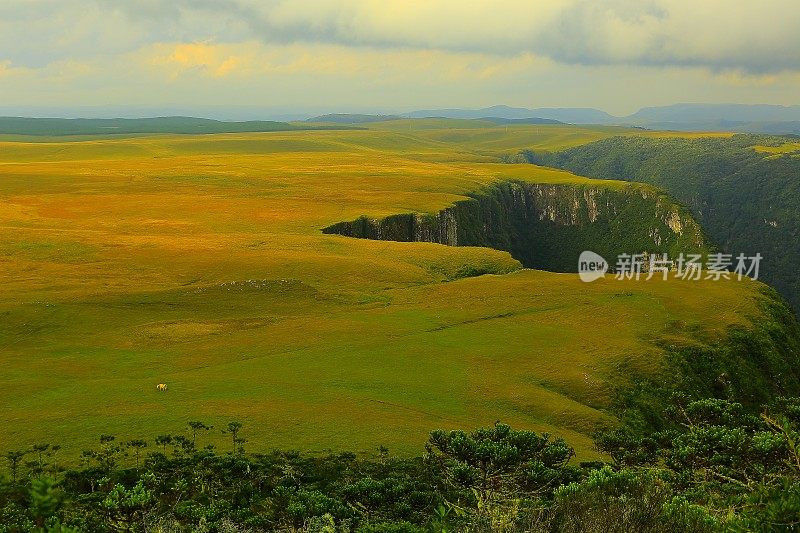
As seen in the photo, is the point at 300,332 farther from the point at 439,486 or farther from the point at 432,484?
the point at 432,484

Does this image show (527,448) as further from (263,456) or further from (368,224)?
(368,224)

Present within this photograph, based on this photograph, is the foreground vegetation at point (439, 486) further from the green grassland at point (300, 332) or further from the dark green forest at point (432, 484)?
the green grassland at point (300, 332)

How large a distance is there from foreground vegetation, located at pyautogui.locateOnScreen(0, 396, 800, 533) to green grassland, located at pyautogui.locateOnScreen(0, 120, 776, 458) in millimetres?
3678

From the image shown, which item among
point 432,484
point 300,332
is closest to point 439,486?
point 432,484

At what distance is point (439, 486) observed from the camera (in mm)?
33875

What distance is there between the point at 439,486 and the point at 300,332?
34765mm

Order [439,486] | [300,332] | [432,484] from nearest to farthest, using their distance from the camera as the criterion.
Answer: [432,484] → [439,486] → [300,332]

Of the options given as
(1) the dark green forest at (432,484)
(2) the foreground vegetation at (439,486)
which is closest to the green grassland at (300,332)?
(1) the dark green forest at (432,484)

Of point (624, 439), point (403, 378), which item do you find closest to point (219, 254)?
point (403, 378)

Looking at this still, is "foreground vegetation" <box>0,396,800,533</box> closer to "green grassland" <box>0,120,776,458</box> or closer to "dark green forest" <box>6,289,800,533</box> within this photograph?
"dark green forest" <box>6,289,800,533</box>

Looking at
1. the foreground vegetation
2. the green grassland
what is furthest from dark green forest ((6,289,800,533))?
the green grassland

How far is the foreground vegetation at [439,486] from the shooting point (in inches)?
689

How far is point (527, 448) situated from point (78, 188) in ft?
490

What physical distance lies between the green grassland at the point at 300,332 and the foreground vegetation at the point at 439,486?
3678 mm
